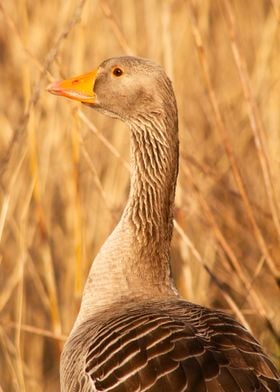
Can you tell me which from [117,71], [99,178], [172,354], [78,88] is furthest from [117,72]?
[99,178]

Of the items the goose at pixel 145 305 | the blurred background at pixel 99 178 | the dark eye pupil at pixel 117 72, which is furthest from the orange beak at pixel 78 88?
the blurred background at pixel 99 178

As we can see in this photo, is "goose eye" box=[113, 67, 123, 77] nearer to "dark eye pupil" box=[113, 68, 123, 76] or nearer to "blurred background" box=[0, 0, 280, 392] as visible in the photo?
"dark eye pupil" box=[113, 68, 123, 76]

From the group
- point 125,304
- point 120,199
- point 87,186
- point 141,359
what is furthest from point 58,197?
point 141,359

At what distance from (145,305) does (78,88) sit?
103 centimetres

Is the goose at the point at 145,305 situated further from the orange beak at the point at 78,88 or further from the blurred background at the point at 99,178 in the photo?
the blurred background at the point at 99,178

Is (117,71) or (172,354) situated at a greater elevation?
(117,71)

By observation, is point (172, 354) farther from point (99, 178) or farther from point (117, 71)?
point (99, 178)

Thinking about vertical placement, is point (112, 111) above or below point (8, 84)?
below

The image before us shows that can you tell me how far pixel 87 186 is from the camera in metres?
6.46

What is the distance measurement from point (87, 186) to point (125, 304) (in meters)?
2.75

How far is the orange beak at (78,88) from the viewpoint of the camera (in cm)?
408

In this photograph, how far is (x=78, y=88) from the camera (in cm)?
416

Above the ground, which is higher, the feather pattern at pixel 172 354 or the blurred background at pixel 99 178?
the blurred background at pixel 99 178

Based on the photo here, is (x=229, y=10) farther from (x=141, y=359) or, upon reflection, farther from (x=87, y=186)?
(x=87, y=186)
